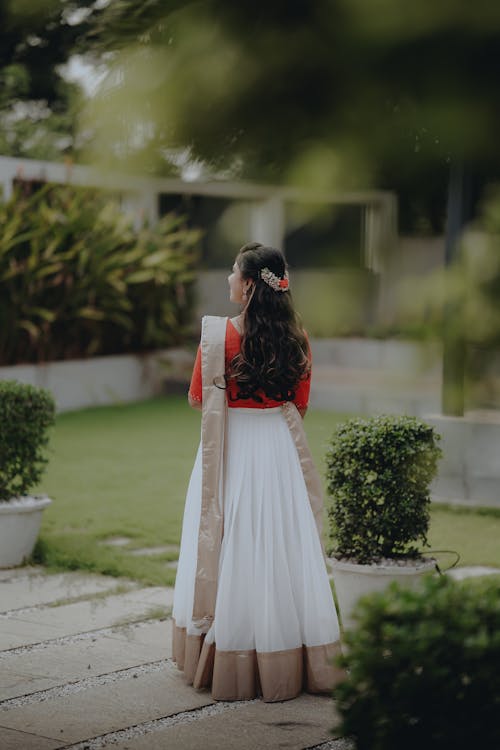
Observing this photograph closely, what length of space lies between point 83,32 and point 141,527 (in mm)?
6350

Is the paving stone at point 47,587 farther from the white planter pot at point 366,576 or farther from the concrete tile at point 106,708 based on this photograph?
the white planter pot at point 366,576

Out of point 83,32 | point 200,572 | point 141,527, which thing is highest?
point 83,32

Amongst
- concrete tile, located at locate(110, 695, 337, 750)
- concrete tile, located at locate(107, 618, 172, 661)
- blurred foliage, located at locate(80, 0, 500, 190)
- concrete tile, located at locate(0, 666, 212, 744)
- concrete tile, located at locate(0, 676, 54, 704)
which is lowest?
concrete tile, located at locate(107, 618, 172, 661)

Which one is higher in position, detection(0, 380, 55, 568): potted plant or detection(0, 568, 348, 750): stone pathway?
detection(0, 380, 55, 568): potted plant

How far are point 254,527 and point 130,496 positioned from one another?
4.46m

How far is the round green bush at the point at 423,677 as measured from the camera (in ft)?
7.41

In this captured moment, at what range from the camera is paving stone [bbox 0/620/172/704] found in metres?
4.47

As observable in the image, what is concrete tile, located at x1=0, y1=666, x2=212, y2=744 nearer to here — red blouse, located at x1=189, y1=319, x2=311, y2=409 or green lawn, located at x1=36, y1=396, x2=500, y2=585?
red blouse, located at x1=189, y1=319, x2=311, y2=409

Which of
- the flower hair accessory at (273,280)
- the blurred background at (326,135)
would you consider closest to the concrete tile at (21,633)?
the flower hair accessory at (273,280)

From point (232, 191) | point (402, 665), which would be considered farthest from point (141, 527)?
point (232, 191)

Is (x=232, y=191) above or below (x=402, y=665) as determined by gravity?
above

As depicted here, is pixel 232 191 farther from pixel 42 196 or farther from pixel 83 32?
pixel 42 196

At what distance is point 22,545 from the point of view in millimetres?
6477

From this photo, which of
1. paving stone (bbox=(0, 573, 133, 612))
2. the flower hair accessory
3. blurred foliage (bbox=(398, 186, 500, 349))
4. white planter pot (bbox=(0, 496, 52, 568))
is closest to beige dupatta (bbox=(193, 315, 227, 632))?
the flower hair accessory
